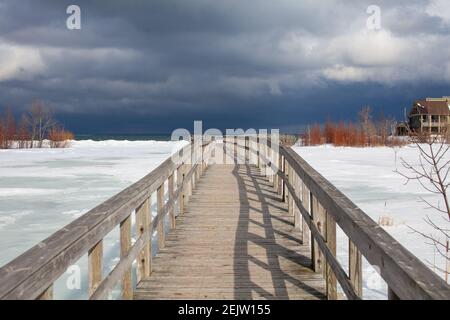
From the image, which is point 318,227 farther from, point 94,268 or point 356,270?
point 94,268

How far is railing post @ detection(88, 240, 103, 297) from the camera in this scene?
8.83 ft

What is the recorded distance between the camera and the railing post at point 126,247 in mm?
3402

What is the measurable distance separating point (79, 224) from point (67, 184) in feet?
55.6

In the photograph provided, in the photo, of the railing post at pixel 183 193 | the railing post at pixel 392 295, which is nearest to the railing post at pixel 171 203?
the railing post at pixel 183 193

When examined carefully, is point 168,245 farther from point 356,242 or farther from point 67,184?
point 67,184

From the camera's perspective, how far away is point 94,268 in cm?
271

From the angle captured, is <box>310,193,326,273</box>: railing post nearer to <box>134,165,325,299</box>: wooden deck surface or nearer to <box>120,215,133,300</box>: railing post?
<box>134,165,325,299</box>: wooden deck surface

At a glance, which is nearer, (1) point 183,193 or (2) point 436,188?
(1) point 183,193

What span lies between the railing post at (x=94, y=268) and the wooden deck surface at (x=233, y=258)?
1.16 metres

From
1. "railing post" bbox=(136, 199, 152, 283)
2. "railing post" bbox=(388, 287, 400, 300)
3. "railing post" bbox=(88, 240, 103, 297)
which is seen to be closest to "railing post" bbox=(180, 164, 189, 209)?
"railing post" bbox=(136, 199, 152, 283)

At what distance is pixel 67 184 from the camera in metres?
18.3

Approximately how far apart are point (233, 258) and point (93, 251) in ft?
8.06

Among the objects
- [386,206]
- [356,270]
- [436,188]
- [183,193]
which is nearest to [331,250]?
[356,270]
